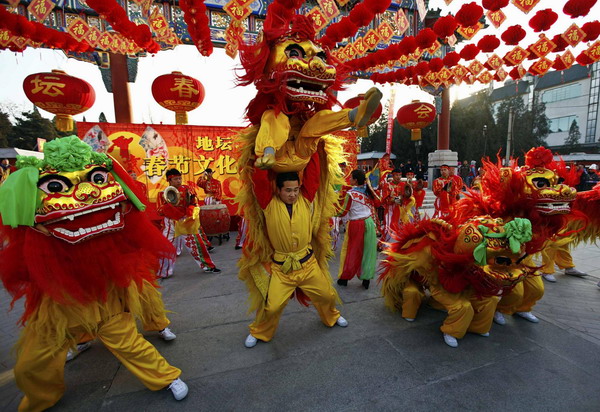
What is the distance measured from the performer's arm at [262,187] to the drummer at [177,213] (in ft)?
7.16

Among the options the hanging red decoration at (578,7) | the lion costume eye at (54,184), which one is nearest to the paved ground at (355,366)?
the lion costume eye at (54,184)

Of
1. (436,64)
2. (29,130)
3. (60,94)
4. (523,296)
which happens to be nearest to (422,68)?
(436,64)

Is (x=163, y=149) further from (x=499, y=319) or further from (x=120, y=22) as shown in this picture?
(x=499, y=319)

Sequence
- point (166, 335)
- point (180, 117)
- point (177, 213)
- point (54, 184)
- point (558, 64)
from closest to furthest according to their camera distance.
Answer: point (54, 184), point (166, 335), point (177, 213), point (558, 64), point (180, 117)

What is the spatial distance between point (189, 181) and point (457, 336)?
6.11 metres

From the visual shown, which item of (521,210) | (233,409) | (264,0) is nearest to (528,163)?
(521,210)

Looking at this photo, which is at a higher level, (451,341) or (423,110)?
(423,110)

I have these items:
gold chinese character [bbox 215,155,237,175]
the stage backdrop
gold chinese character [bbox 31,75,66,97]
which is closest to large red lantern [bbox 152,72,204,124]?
the stage backdrop

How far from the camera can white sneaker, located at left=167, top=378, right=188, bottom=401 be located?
1.91 meters

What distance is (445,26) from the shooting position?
4156 millimetres

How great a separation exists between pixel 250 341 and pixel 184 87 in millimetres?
5810

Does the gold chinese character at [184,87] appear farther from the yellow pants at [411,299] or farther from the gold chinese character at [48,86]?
the yellow pants at [411,299]

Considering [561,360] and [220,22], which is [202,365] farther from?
[220,22]

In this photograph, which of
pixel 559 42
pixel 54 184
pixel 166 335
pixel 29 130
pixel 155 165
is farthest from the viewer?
pixel 29 130
